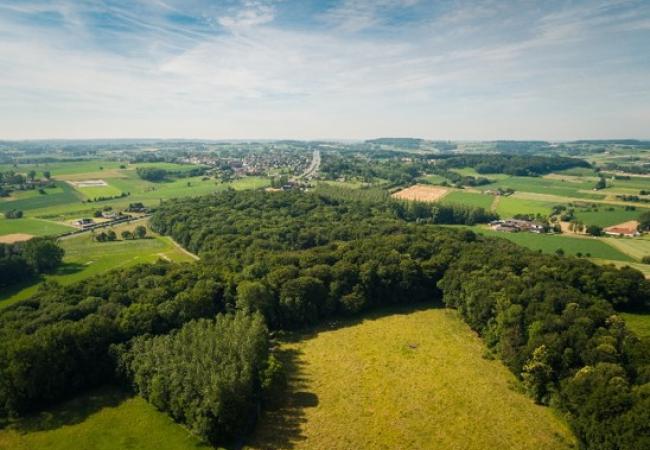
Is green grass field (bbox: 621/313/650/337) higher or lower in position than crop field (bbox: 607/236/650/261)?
lower

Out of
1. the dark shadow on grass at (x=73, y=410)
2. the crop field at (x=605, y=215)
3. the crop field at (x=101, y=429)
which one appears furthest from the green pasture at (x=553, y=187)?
the dark shadow on grass at (x=73, y=410)

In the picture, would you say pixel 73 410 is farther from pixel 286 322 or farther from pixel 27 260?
pixel 27 260

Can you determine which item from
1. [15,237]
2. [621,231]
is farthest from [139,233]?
[621,231]

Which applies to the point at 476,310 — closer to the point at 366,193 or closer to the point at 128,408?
the point at 128,408

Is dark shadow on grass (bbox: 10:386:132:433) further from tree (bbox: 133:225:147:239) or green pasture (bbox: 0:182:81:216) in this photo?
green pasture (bbox: 0:182:81:216)

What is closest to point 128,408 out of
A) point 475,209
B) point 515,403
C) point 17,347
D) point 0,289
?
point 17,347


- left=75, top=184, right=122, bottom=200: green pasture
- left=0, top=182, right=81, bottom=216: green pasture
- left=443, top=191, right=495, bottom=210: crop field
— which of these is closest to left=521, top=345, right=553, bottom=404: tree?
left=443, top=191, right=495, bottom=210: crop field

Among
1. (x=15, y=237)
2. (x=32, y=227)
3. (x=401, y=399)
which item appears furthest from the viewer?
(x=32, y=227)
